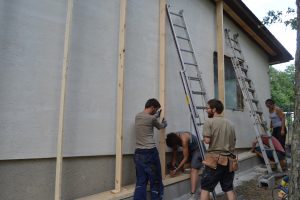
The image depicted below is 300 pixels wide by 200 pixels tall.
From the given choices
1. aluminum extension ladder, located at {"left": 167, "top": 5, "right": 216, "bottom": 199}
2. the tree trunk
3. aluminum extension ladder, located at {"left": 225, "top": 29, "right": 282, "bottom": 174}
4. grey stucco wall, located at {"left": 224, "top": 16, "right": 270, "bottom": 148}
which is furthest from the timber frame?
the tree trunk

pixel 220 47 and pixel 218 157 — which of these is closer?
pixel 218 157

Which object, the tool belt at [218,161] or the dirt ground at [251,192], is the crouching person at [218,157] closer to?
the tool belt at [218,161]

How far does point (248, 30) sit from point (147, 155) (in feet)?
19.0

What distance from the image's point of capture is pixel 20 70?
3252mm

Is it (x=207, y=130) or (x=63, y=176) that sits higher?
(x=207, y=130)

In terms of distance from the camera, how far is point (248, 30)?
27.1 feet

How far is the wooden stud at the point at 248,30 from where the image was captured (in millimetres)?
7238

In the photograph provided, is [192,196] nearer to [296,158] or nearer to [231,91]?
[296,158]

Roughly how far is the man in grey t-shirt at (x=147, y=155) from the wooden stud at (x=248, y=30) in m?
4.16

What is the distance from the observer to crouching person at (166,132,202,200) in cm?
464

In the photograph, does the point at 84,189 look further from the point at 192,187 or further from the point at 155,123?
the point at 192,187

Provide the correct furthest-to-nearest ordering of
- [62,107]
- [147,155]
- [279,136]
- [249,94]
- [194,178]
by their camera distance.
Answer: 1. [279,136]
2. [249,94]
3. [194,178]
4. [147,155]
5. [62,107]

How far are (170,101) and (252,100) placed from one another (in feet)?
7.69

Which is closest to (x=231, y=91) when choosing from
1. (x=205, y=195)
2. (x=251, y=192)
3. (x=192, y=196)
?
(x=251, y=192)
